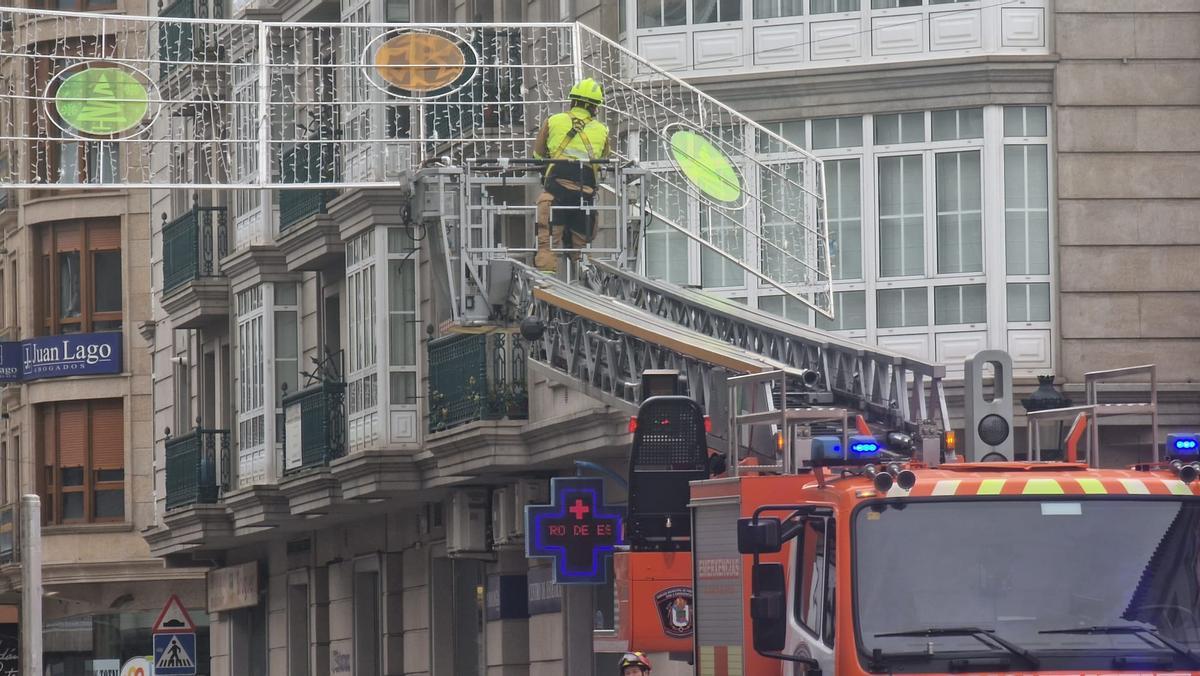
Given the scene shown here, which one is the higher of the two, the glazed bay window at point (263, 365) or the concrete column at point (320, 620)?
A: the glazed bay window at point (263, 365)

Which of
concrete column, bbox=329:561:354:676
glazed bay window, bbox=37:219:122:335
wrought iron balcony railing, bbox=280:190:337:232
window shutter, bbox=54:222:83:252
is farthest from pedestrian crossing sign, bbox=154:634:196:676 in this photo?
window shutter, bbox=54:222:83:252

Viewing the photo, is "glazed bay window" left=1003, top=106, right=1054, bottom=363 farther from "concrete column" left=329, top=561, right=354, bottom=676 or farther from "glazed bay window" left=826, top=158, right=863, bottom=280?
"concrete column" left=329, top=561, right=354, bottom=676

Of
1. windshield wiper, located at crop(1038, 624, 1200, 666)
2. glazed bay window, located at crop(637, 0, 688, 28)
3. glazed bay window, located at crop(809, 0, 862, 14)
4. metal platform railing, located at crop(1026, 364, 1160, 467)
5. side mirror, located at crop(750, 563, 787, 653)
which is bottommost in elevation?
windshield wiper, located at crop(1038, 624, 1200, 666)

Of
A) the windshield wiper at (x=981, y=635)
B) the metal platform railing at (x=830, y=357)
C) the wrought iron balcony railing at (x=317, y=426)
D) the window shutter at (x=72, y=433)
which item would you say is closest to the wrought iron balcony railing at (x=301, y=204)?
the wrought iron balcony railing at (x=317, y=426)

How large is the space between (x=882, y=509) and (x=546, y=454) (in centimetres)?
1407

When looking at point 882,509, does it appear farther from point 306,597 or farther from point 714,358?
point 306,597

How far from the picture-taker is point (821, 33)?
72.2ft

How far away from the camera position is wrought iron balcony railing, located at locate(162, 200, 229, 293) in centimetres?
3616

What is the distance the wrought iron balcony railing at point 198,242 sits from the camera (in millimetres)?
36156

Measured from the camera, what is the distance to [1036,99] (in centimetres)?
2095

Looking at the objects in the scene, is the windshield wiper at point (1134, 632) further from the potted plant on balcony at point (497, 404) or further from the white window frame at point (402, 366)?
the white window frame at point (402, 366)

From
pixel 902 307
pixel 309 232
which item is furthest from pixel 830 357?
pixel 309 232

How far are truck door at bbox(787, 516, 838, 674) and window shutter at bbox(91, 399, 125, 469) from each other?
36379 millimetres

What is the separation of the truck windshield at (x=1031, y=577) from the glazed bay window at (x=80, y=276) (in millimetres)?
37282
